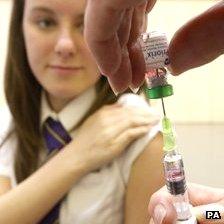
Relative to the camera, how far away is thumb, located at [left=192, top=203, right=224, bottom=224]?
61 cm

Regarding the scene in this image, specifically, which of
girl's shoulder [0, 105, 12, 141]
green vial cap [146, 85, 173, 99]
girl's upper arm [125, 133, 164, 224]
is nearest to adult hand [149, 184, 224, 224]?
green vial cap [146, 85, 173, 99]

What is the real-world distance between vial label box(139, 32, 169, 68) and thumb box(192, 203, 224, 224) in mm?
217

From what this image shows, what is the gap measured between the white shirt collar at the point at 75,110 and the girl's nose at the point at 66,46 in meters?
0.14

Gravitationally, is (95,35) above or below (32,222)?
above

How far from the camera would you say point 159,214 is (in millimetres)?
633

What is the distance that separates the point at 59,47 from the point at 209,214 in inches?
28.5

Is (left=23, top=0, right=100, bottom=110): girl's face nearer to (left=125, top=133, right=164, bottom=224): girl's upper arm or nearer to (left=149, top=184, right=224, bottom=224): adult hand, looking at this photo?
(left=125, top=133, right=164, bottom=224): girl's upper arm

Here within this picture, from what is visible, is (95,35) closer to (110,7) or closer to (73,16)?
(110,7)

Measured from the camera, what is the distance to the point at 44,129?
1.33 meters

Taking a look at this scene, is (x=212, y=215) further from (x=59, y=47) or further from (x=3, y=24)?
(x=3, y=24)

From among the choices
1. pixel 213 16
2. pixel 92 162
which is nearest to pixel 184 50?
pixel 213 16

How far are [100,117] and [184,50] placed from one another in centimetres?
76

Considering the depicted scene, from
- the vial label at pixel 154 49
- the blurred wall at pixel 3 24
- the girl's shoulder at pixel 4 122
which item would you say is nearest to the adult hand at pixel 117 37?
the vial label at pixel 154 49

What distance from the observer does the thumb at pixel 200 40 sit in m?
0.47
